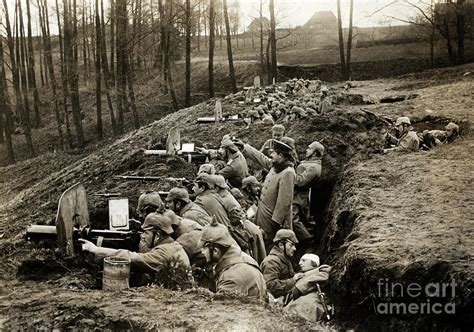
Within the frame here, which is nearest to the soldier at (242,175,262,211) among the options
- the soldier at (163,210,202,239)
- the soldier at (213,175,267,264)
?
the soldier at (213,175,267,264)

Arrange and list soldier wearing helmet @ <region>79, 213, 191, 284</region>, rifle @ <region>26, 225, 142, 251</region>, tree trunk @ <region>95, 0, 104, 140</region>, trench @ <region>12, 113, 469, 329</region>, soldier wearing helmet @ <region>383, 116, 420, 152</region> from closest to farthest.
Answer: soldier wearing helmet @ <region>79, 213, 191, 284</region> → trench @ <region>12, 113, 469, 329</region> → rifle @ <region>26, 225, 142, 251</region> → soldier wearing helmet @ <region>383, 116, 420, 152</region> → tree trunk @ <region>95, 0, 104, 140</region>

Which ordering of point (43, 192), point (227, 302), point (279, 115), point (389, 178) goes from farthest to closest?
point (279, 115)
point (43, 192)
point (389, 178)
point (227, 302)

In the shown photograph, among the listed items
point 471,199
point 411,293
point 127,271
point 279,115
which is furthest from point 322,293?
point 279,115

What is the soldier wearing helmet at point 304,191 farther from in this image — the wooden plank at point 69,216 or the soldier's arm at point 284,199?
the wooden plank at point 69,216

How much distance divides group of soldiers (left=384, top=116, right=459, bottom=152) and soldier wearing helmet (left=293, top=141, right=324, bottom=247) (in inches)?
114

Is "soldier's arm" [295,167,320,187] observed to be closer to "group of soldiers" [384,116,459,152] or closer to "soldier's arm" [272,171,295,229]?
"soldier's arm" [272,171,295,229]

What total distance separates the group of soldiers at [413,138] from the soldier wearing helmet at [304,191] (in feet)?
9.51

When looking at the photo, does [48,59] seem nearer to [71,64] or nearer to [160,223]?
[71,64]

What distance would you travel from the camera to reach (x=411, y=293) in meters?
5.35

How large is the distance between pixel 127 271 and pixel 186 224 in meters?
1.26

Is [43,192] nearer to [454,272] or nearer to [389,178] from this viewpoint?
[389,178]

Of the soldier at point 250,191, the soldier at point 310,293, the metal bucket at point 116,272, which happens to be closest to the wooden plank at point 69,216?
the metal bucket at point 116,272

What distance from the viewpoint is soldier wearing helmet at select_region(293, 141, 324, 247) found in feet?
32.4

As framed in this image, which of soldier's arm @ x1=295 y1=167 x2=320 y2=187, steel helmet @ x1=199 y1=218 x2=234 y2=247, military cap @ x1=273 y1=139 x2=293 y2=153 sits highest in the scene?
military cap @ x1=273 y1=139 x2=293 y2=153
